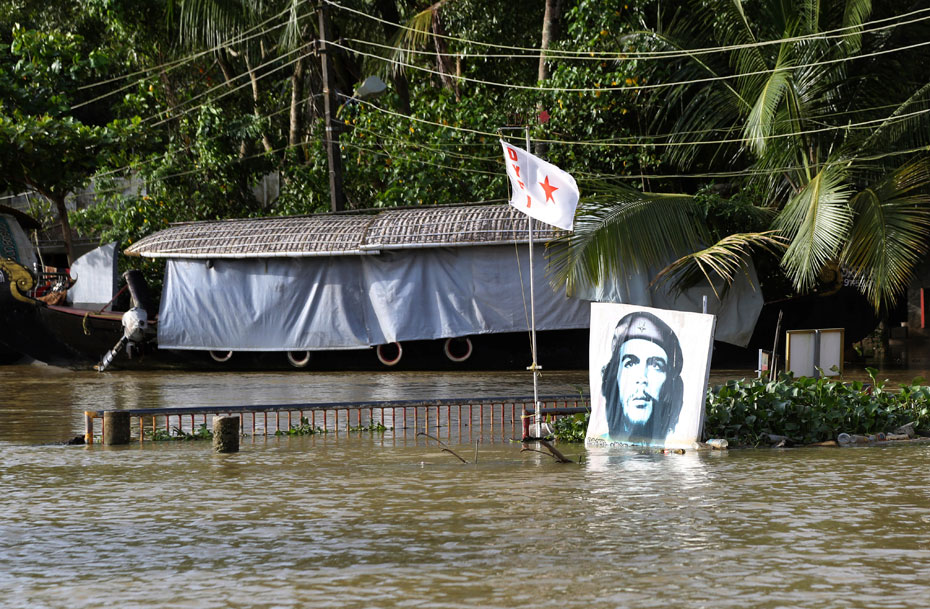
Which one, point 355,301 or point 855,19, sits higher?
point 855,19

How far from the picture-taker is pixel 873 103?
19.7 m

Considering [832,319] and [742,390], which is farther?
[832,319]

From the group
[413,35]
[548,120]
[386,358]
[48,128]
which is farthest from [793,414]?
[48,128]

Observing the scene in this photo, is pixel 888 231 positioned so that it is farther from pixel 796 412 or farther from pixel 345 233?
pixel 345 233

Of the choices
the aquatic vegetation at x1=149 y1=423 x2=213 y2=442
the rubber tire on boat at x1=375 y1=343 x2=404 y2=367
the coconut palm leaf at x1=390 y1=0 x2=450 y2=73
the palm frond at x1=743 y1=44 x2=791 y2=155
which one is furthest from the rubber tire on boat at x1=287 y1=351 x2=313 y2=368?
the aquatic vegetation at x1=149 y1=423 x2=213 y2=442

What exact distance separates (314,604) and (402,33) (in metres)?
22.8

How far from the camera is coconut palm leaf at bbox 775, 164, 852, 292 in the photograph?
53.5ft

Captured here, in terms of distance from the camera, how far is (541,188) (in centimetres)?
1041

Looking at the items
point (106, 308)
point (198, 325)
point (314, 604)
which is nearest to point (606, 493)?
point (314, 604)

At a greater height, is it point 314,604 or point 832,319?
point 832,319

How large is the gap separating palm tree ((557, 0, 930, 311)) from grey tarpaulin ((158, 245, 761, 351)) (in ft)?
7.18

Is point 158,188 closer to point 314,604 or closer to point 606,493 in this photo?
point 606,493

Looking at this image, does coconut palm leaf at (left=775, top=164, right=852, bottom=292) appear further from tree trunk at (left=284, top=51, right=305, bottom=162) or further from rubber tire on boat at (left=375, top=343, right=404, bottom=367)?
tree trunk at (left=284, top=51, right=305, bottom=162)

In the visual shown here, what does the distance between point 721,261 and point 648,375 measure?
786cm
